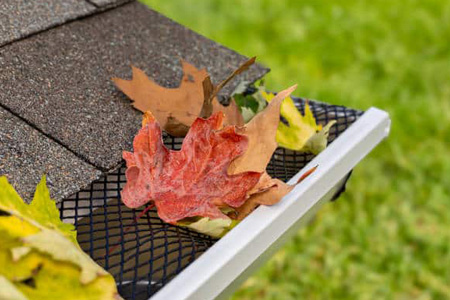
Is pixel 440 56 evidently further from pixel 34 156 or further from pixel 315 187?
pixel 34 156

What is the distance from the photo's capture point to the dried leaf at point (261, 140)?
1.36 metres

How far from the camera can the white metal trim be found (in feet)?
3.73

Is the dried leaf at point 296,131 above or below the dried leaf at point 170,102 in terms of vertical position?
above

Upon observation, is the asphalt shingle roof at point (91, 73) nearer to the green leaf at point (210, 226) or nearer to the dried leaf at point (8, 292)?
the green leaf at point (210, 226)

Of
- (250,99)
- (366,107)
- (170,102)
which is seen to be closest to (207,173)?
(170,102)

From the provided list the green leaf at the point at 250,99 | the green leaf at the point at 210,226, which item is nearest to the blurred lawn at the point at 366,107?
the green leaf at the point at 250,99

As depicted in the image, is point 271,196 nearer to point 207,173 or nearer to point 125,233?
point 207,173

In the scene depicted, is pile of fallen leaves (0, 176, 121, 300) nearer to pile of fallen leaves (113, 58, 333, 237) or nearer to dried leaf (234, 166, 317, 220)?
pile of fallen leaves (113, 58, 333, 237)

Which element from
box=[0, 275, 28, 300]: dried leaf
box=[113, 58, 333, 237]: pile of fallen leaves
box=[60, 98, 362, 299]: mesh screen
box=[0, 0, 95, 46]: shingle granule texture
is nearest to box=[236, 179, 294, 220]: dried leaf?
box=[113, 58, 333, 237]: pile of fallen leaves

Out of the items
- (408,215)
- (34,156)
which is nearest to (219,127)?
(34,156)

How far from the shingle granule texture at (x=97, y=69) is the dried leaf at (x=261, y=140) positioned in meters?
0.30

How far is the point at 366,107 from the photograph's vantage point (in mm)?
4035

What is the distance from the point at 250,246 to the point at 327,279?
199 centimetres

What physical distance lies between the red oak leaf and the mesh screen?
0.22ft
